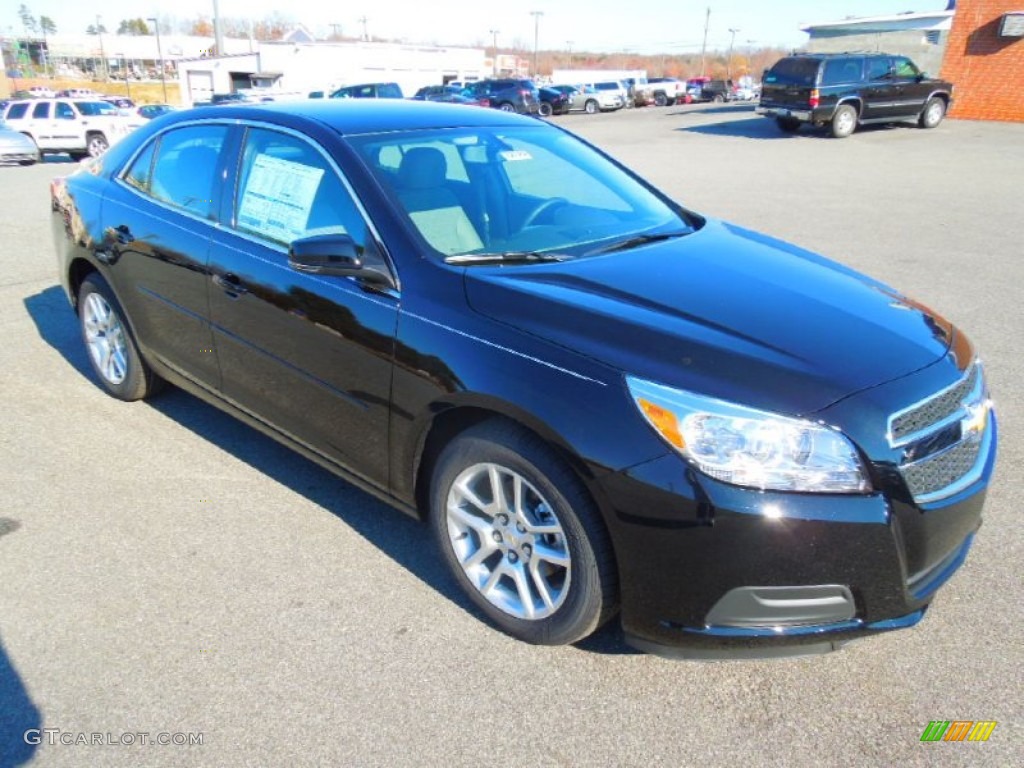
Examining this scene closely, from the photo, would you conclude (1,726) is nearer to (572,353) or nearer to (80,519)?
(80,519)

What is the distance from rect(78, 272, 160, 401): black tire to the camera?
4.43 m

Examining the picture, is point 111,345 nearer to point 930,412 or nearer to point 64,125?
point 930,412

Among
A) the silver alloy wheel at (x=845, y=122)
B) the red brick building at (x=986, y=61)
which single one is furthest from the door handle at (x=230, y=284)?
the red brick building at (x=986, y=61)

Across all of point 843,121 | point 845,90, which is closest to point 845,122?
point 843,121

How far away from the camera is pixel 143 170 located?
426 centimetres

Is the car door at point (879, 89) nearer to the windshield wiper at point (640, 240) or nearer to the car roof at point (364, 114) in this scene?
the car roof at point (364, 114)

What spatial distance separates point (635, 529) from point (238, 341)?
208cm

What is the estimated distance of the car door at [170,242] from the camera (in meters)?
3.72

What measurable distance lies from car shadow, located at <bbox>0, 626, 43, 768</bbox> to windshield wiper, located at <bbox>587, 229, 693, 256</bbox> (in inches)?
95.4

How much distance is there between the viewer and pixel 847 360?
96.5 inches

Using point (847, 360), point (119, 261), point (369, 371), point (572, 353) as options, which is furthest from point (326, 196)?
point (847, 360)

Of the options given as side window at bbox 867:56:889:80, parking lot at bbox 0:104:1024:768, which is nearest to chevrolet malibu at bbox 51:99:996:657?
parking lot at bbox 0:104:1024:768

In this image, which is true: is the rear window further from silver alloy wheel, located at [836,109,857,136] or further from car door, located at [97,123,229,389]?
car door, located at [97,123,229,389]

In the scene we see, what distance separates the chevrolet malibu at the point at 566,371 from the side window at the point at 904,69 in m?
21.7
